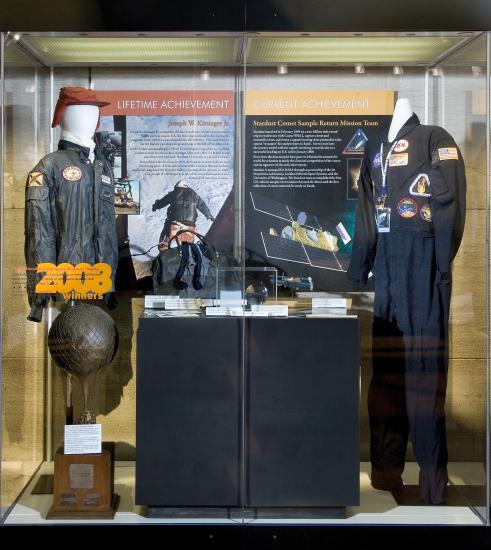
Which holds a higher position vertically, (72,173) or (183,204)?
(72,173)

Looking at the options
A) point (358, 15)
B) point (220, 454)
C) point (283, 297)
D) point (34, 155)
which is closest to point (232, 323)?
point (283, 297)

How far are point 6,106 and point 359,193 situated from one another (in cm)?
158

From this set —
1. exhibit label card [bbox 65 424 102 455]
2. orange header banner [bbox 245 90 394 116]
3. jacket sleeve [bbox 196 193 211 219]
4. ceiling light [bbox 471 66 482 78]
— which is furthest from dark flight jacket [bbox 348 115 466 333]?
exhibit label card [bbox 65 424 102 455]

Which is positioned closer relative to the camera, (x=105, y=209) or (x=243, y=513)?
(x=243, y=513)

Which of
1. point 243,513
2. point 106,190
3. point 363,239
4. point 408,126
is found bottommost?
point 243,513

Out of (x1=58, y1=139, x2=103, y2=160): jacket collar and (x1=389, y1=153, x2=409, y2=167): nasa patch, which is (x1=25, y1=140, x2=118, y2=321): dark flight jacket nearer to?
(x1=58, y1=139, x2=103, y2=160): jacket collar

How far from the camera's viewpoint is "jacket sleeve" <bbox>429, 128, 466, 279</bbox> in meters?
3.99

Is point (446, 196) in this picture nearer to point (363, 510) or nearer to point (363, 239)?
point (363, 239)

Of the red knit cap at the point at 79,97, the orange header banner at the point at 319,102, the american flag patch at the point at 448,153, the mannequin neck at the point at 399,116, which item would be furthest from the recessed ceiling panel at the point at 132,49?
the american flag patch at the point at 448,153

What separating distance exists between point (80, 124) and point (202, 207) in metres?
0.65

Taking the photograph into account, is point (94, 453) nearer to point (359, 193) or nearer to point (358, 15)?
point (359, 193)

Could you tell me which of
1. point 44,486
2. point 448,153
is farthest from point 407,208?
point 44,486

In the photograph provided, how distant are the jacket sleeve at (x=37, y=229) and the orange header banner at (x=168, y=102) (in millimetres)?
410

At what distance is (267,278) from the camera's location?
397 cm
